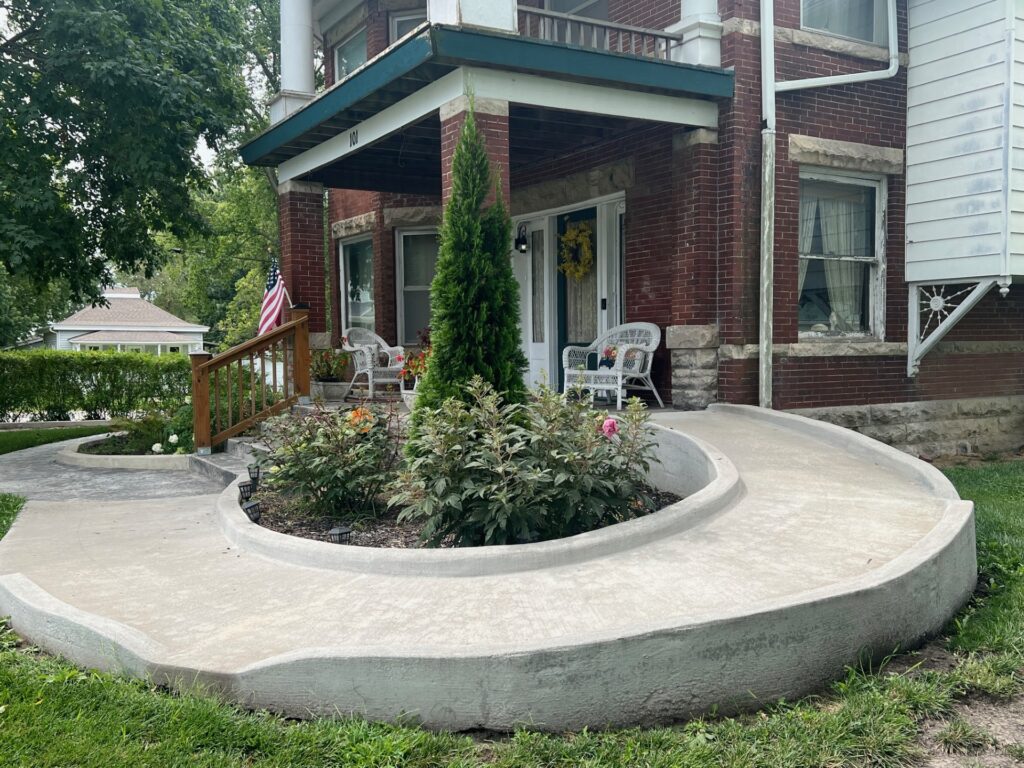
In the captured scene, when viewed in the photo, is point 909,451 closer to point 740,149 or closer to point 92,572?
point 740,149

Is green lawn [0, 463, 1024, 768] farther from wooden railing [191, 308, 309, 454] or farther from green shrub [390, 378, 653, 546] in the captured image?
wooden railing [191, 308, 309, 454]

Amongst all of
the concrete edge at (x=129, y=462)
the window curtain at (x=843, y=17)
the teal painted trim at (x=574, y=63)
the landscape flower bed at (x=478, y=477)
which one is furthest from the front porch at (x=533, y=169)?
the concrete edge at (x=129, y=462)

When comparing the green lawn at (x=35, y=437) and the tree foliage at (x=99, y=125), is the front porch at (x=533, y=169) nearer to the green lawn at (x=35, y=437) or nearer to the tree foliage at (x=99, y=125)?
the tree foliage at (x=99, y=125)

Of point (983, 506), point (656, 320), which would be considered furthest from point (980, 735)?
point (656, 320)

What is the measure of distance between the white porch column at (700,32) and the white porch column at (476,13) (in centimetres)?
210

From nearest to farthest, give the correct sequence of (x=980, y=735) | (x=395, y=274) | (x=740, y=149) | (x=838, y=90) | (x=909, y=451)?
(x=980, y=735)
(x=740, y=149)
(x=838, y=90)
(x=909, y=451)
(x=395, y=274)

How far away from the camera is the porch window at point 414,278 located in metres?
11.9

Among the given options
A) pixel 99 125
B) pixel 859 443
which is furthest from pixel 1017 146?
pixel 99 125

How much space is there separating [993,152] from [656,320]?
12.1 feet

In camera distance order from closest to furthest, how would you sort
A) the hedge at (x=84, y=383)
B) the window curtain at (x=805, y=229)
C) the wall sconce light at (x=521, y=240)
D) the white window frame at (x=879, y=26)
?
1. the window curtain at (x=805, y=229)
2. the white window frame at (x=879, y=26)
3. the wall sconce light at (x=521, y=240)
4. the hedge at (x=84, y=383)

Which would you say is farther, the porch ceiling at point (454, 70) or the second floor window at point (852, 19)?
the second floor window at point (852, 19)

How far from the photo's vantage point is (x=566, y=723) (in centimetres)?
287

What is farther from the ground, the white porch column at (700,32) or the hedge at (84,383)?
the white porch column at (700,32)

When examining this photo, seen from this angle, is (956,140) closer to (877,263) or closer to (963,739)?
(877,263)
